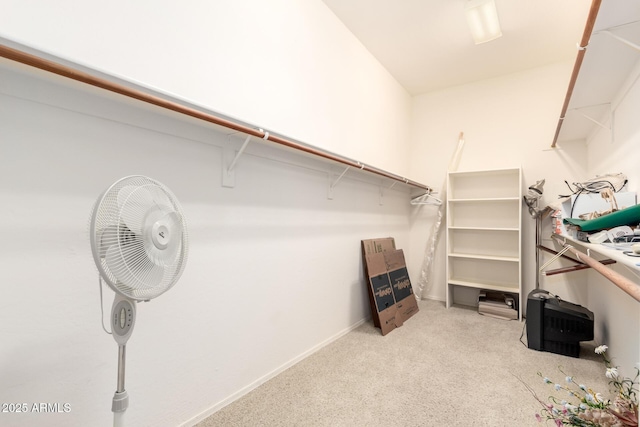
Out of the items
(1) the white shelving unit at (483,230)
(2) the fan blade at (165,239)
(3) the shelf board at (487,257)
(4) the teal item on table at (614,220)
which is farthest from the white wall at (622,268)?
(2) the fan blade at (165,239)

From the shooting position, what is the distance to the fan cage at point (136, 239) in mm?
782

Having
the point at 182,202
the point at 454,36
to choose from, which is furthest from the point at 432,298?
the point at 182,202

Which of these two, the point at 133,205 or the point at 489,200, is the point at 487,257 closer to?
the point at 489,200

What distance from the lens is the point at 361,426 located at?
1.46m

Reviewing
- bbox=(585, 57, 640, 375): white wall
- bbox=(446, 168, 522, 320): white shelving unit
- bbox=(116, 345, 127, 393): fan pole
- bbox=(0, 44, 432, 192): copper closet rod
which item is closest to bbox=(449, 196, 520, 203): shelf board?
bbox=(446, 168, 522, 320): white shelving unit

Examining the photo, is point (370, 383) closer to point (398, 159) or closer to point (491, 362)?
point (491, 362)

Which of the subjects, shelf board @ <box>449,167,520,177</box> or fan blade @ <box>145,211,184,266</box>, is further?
shelf board @ <box>449,167,520,177</box>

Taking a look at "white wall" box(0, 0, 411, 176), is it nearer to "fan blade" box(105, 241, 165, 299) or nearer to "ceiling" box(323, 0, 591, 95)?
"ceiling" box(323, 0, 591, 95)

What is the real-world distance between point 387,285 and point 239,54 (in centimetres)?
240

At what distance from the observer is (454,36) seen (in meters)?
2.82

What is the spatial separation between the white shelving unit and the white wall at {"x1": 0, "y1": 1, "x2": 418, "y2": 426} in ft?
5.89

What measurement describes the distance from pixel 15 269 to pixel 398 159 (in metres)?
3.64

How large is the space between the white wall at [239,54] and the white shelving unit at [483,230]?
1394 mm

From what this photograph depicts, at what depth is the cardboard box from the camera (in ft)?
8.98
